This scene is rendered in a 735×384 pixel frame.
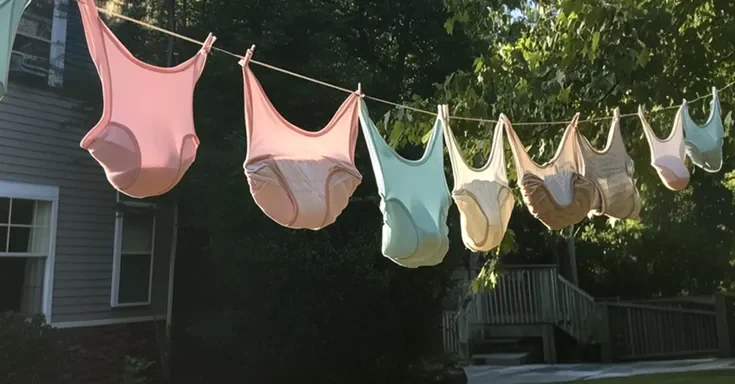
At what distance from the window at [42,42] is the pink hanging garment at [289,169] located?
5.63m

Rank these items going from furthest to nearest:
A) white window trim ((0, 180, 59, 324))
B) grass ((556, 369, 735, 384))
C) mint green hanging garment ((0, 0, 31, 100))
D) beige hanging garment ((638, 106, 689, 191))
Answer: grass ((556, 369, 735, 384))
white window trim ((0, 180, 59, 324))
beige hanging garment ((638, 106, 689, 191))
mint green hanging garment ((0, 0, 31, 100))

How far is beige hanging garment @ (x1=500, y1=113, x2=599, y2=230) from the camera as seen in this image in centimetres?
425

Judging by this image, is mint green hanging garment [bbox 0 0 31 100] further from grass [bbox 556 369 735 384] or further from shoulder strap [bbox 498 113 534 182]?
grass [bbox 556 369 735 384]

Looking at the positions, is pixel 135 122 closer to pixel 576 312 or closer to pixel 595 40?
pixel 595 40

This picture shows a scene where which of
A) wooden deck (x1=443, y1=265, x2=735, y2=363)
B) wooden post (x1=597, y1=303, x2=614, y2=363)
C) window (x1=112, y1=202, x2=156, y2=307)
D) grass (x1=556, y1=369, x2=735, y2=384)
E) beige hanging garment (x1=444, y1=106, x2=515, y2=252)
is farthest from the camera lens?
wooden post (x1=597, y1=303, x2=614, y2=363)

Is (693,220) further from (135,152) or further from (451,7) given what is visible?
(135,152)

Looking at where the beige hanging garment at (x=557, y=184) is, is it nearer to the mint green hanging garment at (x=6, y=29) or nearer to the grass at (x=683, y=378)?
the mint green hanging garment at (x=6, y=29)

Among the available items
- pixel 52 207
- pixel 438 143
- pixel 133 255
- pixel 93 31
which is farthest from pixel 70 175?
pixel 93 31

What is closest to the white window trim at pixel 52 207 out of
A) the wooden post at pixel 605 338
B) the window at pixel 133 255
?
the window at pixel 133 255

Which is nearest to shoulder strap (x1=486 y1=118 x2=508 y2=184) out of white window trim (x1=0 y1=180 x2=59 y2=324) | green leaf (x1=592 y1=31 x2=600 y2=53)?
green leaf (x1=592 y1=31 x2=600 y2=53)

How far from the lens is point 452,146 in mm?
4098

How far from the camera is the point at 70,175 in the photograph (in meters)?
8.45

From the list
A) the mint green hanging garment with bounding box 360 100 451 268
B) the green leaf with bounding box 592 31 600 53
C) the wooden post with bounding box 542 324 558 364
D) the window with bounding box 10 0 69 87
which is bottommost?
the wooden post with bounding box 542 324 558 364

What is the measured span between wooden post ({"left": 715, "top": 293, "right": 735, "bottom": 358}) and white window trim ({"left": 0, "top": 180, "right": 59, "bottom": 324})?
400 inches
